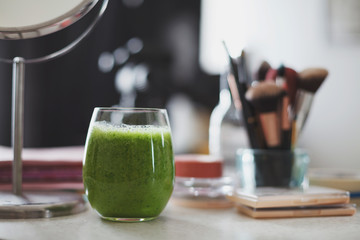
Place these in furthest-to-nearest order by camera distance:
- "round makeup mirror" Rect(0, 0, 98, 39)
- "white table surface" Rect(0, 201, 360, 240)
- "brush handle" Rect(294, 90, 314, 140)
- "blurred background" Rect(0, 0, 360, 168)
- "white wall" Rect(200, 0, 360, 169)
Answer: "white wall" Rect(200, 0, 360, 169) < "blurred background" Rect(0, 0, 360, 168) < "brush handle" Rect(294, 90, 314, 140) < "round makeup mirror" Rect(0, 0, 98, 39) < "white table surface" Rect(0, 201, 360, 240)

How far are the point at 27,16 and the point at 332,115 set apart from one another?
1.68m

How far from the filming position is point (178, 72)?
7.97 ft

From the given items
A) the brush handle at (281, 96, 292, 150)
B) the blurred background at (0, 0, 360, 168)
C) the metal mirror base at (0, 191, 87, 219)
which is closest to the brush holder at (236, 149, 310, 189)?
the brush handle at (281, 96, 292, 150)

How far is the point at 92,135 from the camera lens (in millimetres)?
508

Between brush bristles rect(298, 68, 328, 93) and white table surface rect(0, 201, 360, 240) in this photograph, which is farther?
brush bristles rect(298, 68, 328, 93)

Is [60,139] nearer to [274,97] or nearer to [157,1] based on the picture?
[157,1]

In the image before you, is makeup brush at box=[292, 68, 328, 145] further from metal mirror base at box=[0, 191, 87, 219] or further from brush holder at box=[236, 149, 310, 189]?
metal mirror base at box=[0, 191, 87, 219]

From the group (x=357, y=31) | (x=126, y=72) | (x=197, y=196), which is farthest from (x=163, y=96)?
(x=197, y=196)

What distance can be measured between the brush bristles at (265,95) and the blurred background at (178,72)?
1037mm

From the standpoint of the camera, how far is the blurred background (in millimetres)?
1764

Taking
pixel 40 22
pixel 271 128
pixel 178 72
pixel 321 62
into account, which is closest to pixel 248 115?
pixel 271 128

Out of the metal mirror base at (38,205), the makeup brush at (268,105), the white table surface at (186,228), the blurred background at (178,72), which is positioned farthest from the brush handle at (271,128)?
the blurred background at (178,72)

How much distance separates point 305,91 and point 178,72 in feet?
5.93

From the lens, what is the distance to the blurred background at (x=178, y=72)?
1.76 metres
